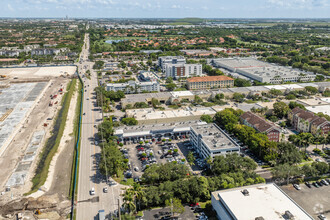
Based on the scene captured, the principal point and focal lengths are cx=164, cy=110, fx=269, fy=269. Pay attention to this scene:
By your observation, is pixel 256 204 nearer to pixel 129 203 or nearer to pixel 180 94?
pixel 129 203

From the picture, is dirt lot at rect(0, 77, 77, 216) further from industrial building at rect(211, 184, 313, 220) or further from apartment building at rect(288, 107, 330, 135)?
apartment building at rect(288, 107, 330, 135)

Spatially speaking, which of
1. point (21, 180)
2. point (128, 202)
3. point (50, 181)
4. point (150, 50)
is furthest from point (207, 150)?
point (150, 50)

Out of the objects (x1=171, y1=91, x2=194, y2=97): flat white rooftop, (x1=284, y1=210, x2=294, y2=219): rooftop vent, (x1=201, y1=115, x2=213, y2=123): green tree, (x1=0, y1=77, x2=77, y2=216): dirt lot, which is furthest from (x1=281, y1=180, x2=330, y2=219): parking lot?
(x1=171, y1=91, x2=194, y2=97): flat white rooftop

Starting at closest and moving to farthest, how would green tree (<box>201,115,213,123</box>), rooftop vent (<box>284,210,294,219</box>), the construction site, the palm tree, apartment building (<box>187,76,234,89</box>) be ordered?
rooftop vent (<box>284,210,294,219</box>), the palm tree, the construction site, green tree (<box>201,115,213,123</box>), apartment building (<box>187,76,234,89</box>)

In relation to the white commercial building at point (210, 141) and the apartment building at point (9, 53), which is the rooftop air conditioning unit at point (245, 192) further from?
the apartment building at point (9, 53)

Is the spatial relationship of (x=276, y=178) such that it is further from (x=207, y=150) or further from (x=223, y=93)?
(x=223, y=93)

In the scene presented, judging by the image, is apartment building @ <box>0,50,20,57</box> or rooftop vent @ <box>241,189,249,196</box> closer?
rooftop vent @ <box>241,189,249,196</box>
